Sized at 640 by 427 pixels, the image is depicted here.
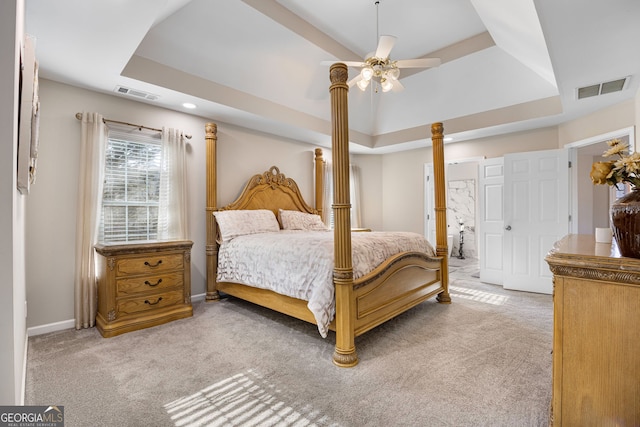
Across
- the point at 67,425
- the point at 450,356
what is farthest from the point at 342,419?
the point at 67,425

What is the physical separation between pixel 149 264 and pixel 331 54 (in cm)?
334

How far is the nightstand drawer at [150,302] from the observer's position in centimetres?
279

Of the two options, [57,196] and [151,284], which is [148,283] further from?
[57,196]

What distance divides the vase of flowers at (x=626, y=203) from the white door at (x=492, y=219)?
3618 mm

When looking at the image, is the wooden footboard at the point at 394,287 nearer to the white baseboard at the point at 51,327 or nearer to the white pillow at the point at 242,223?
the white pillow at the point at 242,223

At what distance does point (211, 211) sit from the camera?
12.7ft

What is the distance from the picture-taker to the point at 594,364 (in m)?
1.19

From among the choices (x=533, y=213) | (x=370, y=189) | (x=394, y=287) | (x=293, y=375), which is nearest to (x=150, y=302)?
(x=293, y=375)

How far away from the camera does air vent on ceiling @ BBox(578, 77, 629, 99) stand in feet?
9.52

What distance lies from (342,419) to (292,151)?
13.6 ft

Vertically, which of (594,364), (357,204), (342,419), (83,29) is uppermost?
(83,29)

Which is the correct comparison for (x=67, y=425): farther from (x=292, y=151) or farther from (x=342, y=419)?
(x=292, y=151)

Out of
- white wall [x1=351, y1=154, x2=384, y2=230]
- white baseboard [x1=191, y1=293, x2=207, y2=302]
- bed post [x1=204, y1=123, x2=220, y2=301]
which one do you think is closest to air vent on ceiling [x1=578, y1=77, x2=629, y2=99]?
white wall [x1=351, y1=154, x2=384, y2=230]

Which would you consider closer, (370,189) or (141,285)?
(141,285)
